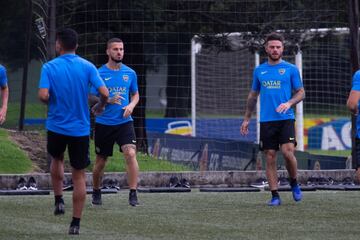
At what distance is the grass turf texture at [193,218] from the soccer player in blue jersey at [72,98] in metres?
0.63

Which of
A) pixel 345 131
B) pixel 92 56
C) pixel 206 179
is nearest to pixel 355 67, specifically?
pixel 206 179

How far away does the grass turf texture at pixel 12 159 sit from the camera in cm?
1719

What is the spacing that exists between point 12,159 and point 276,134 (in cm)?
608

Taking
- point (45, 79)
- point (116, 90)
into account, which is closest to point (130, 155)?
point (116, 90)

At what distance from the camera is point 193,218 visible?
1089 cm

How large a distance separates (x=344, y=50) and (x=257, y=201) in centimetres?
821

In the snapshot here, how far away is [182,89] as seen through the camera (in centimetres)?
2123

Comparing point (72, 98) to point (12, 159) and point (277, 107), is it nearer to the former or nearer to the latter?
point (277, 107)

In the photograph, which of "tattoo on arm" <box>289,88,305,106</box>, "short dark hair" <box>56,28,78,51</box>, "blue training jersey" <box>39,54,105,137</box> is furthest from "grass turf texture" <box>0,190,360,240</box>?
"short dark hair" <box>56,28,78,51</box>

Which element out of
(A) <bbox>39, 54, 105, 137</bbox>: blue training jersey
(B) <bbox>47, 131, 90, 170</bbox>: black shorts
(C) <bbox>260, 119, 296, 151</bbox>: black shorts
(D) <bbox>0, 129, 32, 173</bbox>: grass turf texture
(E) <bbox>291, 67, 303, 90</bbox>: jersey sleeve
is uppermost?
(E) <bbox>291, 67, 303, 90</bbox>: jersey sleeve

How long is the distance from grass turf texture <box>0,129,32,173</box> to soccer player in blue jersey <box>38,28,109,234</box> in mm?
7641

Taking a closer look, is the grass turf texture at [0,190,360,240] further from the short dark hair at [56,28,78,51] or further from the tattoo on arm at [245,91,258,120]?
the short dark hair at [56,28,78,51]

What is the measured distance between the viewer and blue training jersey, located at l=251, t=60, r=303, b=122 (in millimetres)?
12828

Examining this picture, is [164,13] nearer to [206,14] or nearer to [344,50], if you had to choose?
[206,14]
